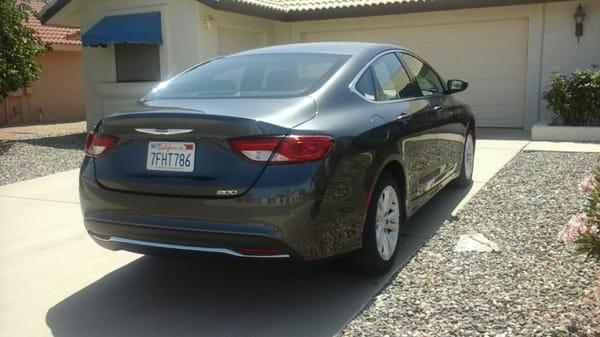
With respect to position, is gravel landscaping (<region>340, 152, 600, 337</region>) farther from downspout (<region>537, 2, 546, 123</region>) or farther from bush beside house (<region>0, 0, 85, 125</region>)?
bush beside house (<region>0, 0, 85, 125</region>)

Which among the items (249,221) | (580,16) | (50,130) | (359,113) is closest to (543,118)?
(580,16)

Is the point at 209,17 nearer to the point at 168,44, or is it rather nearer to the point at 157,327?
the point at 168,44

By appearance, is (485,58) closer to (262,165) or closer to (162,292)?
(162,292)

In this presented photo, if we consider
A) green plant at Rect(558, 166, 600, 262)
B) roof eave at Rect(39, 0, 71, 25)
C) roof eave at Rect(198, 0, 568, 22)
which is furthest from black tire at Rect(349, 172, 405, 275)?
roof eave at Rect(39, 0, 71, 25)

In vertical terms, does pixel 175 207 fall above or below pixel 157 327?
above

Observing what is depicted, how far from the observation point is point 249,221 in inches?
123

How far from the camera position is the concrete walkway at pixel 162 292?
3.38 meters

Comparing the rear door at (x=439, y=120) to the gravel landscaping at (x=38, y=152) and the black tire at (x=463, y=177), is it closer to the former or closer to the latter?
the black tire at (x=463, y=177)

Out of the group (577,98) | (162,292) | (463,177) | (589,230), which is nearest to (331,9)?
(577,98)

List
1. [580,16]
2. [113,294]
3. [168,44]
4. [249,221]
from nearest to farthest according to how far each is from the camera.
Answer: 1. [249,221]
2. [113,294]
3. [580,16]
4. [168,44]

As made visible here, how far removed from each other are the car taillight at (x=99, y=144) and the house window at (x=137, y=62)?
9.16 meters

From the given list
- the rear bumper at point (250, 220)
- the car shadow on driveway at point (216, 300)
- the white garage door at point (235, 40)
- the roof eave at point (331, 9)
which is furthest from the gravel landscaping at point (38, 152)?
the rear bumper at point (250, 220)

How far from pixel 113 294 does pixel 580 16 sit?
34.9ft

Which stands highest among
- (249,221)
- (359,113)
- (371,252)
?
(359,113)
